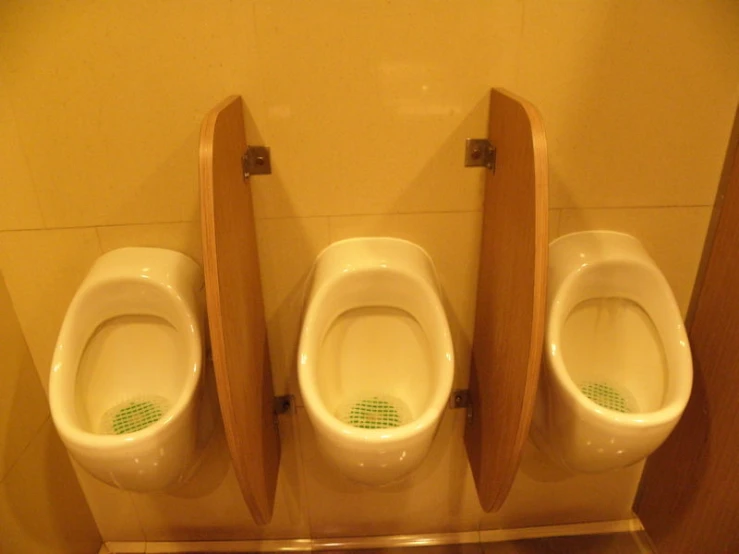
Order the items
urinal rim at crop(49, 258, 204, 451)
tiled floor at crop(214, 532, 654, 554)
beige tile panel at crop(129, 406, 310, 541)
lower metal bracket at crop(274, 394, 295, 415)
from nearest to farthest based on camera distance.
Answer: urinal rim at crop(49, 258, 204, 451), lower metal bracket at crop(274, 394, 295, 415), beige tile panel at crop(129, 406, 310, 541), tiled floor at crop(214, 532, 654, 554)

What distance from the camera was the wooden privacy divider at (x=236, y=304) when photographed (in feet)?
2.88

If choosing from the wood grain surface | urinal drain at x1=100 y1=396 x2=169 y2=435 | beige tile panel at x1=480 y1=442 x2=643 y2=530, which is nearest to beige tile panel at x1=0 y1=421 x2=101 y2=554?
urinal drain at x1=100 y1=396 x2=169 y2=435

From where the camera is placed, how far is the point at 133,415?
125 cm

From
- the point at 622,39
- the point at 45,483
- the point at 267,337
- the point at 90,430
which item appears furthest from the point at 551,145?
the point at 45,483

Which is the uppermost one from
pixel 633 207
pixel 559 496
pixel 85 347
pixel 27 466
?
pixel 633 207

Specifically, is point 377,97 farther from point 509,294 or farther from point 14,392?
point 14,392

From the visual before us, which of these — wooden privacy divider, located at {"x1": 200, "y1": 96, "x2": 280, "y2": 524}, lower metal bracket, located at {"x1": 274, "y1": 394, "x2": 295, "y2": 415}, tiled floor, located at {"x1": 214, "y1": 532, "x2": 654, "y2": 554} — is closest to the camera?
wooden privacy divider, located at {"x1": 200, "y1": 96, "x2": 280, "y2": 524}

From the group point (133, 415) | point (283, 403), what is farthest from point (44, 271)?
point (283, 403)

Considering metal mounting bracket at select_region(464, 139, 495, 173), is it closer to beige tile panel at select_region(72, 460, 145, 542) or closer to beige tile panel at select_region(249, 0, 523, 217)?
beige tile panel at select_region(249, 0, 523, 217)

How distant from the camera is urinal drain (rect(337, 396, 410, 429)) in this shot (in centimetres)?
124

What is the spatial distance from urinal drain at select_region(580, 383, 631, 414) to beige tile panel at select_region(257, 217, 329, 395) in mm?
772

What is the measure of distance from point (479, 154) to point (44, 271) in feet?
3.54

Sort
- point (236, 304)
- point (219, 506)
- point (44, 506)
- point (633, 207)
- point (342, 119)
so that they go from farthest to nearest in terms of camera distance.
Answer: point (219, 506), point (44, 506), point (633, 207), point (342, 119), point (236, 304)

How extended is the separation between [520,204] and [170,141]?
76 cm
